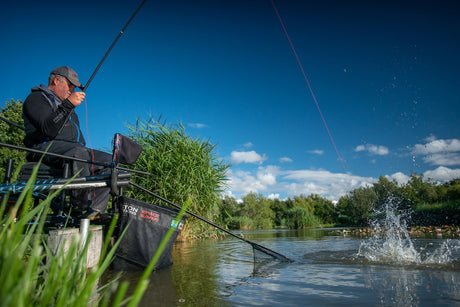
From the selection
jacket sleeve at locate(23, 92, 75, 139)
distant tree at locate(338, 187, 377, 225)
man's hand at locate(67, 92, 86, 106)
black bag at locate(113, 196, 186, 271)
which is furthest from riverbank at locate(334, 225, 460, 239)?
distant tree at locate(338, 187, 377, 225)

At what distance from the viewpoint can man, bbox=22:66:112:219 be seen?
312 centimetres

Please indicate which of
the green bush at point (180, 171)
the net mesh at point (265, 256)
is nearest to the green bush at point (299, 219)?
the green bush at point (180, 171)

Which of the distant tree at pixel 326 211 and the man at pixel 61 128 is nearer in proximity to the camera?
the man at pixel 61 128

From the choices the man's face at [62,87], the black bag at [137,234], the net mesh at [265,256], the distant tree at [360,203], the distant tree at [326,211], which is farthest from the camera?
the distant tree at [326,211]

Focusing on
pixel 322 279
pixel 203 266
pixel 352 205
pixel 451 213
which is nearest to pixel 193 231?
pixel 203 266

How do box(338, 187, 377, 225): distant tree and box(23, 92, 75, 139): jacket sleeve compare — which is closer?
box(23, 92, 75, 139): jacket sleeve

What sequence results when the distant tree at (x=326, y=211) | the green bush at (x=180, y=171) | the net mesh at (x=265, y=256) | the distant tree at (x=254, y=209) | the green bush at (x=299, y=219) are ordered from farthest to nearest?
1. the distant tree at (x=326, y=211)
2. the distant tree at (x=254, y=209)
3. the green bush at (x=299, y=219)
4. the green bush at (x=180, y=171)
5. the net mesh at (x=265, y=256)

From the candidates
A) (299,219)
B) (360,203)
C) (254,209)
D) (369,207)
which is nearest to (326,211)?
(360,203)

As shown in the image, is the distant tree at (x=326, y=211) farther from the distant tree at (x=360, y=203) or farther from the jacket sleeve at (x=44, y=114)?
the jacket sleeve at (x=44, y=114)

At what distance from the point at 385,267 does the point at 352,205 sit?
48.7 metres

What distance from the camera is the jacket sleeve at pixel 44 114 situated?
10.1 ft

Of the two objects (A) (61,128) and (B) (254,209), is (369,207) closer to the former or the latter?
(B) (254,209)

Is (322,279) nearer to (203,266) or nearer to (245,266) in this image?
(245,266)

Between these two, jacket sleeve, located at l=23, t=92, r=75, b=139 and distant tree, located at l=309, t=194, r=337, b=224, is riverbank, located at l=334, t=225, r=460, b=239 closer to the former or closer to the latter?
jacket sleeve, located at l=23, t=92, r=75, b=139
